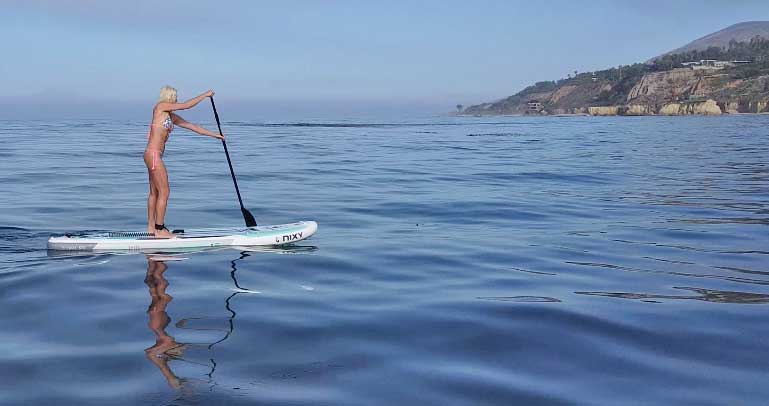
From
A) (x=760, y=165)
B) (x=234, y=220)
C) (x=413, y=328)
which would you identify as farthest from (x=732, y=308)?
(x=760, y=165)

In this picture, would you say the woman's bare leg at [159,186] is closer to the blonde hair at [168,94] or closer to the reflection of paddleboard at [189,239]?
the reflection of paddleboard at [189,239]

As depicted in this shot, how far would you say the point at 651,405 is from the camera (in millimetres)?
5188

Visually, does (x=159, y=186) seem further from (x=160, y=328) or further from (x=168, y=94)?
(x=160, y=328)

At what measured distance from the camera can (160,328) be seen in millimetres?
7027

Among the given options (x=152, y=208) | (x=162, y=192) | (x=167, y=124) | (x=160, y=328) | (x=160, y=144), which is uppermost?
(x=167, y=124)

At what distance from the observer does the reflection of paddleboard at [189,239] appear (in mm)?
11070

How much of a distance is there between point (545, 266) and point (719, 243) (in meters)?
3.75

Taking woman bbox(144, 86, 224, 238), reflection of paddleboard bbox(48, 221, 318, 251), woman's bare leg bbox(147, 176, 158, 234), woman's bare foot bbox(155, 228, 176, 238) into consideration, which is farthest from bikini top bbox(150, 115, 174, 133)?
reflection of paddleboard bbox(48, 221, 318, 251)

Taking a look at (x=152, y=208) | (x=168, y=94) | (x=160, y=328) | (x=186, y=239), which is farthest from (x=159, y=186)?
(x=160, y=328)

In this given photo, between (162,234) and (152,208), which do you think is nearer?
(162,234)

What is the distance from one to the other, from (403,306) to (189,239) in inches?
187

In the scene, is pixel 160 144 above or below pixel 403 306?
above

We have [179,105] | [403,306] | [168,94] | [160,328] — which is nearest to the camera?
[160,328]

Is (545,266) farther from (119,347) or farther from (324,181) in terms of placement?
(324,181)
